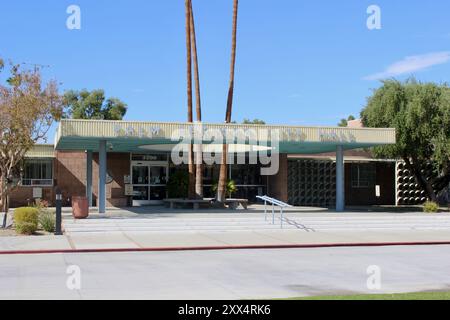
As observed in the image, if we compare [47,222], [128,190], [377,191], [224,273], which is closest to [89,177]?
[128,190]

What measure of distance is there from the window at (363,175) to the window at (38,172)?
18.2 meters

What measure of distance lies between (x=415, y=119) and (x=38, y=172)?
67.1ft

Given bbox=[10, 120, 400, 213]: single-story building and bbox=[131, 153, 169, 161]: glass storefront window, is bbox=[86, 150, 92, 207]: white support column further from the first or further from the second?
bbox=[131, 153, 169, 161]: glass storefront window

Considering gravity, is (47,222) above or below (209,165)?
below

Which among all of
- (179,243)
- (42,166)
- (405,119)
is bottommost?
(179,243)

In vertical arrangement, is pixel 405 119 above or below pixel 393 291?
above

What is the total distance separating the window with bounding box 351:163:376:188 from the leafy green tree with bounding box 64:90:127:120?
32242 mm

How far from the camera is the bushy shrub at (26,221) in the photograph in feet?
63.5

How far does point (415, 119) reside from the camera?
31688 millimetres

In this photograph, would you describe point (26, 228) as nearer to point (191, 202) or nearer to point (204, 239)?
point (204, 239)

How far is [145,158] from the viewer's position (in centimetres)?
3372
